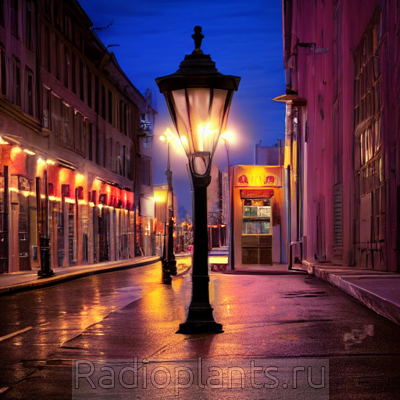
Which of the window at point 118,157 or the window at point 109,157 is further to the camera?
the window at point 118,157

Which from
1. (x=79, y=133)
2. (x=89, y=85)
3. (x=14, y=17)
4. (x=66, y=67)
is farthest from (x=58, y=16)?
(x=14, y=17)

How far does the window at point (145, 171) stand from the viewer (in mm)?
66062

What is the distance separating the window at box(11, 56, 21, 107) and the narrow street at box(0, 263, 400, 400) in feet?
58.7

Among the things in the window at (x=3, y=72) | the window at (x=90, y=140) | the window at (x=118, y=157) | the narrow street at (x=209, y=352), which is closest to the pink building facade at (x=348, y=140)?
the narrow street at (x=209, y=352)

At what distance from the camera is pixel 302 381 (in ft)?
21.9

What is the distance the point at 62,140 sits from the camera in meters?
39.4

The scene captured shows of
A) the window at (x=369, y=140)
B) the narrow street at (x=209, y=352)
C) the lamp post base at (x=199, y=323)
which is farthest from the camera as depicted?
the window at (x=369, y=140)

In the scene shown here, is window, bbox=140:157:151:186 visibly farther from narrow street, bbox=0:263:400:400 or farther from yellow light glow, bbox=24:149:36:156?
narrow street, bbox=0:263:400:400

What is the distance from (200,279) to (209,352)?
2.30 m

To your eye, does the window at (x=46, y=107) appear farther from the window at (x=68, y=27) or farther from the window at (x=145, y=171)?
the window at (x=145, y=171)

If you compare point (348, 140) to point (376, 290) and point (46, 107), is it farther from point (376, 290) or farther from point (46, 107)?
point (46, 107)

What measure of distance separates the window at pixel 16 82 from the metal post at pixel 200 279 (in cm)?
2145

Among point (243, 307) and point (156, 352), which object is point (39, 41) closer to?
point (243, 307)

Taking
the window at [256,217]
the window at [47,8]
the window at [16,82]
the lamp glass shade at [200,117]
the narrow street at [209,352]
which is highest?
the window at [47,8]
